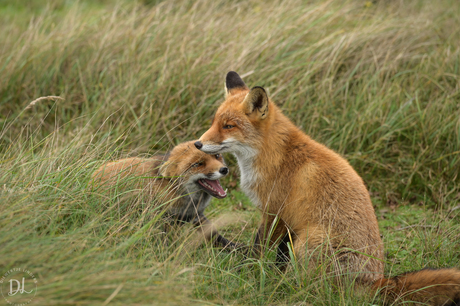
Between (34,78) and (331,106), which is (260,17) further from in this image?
(34,78)

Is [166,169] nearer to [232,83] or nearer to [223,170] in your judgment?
[223,170]

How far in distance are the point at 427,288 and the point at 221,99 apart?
4019 millimetres

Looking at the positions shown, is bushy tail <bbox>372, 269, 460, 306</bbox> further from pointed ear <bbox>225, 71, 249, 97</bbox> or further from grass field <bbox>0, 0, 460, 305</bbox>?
pointed ear <bbox>225, 71, 249, 97</bbox>

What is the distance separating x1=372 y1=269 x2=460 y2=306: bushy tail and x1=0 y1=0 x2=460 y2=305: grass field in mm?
213

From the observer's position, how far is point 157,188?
4332 mm

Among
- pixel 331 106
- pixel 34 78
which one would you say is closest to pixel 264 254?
pixel 331 106

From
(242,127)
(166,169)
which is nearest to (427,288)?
(242,127)

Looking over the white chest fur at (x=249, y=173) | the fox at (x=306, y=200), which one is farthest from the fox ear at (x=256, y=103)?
the white chest fur at (x=249, y=173)

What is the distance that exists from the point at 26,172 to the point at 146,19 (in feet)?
15.7

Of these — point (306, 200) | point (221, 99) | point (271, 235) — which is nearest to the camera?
point (306, 200)

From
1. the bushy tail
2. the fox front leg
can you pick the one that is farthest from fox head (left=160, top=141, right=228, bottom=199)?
the bushy tail

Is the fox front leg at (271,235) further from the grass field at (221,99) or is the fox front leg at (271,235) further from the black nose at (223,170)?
the black nose at (223,170)

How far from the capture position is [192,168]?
4.49 m

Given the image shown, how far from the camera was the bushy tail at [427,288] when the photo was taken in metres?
3.09
